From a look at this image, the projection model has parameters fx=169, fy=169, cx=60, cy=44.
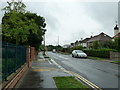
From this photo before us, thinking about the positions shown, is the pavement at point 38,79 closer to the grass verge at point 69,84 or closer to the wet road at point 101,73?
the grass verge at point 69,84

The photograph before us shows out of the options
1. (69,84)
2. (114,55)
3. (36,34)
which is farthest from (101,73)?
(114,55)

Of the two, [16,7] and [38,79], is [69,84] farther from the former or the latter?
[16,7]

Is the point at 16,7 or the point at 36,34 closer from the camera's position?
the point at 16,7

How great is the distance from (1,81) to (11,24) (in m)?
11.0

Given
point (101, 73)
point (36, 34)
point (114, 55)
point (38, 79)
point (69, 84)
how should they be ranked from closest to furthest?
1. point (69, 84)
2. point (38, 79)
3. point (101, 73)
4. point (36, 34)
5. point (114, 55)

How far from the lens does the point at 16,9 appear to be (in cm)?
1675

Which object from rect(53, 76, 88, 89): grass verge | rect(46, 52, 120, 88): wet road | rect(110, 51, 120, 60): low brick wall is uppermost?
rect(110, 51, 120, 60): low brick wall

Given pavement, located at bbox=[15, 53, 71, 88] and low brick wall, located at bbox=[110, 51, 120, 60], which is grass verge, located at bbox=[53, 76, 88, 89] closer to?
pavement, located at bbox=[15, 53, 71, 88]

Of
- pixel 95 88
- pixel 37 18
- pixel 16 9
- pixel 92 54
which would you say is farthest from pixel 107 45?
pixel 95 88

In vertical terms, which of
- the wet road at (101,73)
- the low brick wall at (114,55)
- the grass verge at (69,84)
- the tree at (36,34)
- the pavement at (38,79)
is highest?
the tree at (36,34)

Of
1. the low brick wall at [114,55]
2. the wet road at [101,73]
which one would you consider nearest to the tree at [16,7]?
the wet road at [101,73]

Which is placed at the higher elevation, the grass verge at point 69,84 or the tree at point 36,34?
the tree at point 36,34

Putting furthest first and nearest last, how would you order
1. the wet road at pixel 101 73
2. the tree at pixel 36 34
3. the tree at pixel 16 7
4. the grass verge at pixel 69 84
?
the tree at pixel 36 34 < the tree at pixel 16 7 < the wet road at pixel 101 73 < the grass verge at pixel 69 84

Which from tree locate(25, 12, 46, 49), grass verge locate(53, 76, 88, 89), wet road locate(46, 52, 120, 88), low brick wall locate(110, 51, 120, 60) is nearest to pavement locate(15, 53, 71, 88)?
grass verge locate(53, 76, 88, 89)
